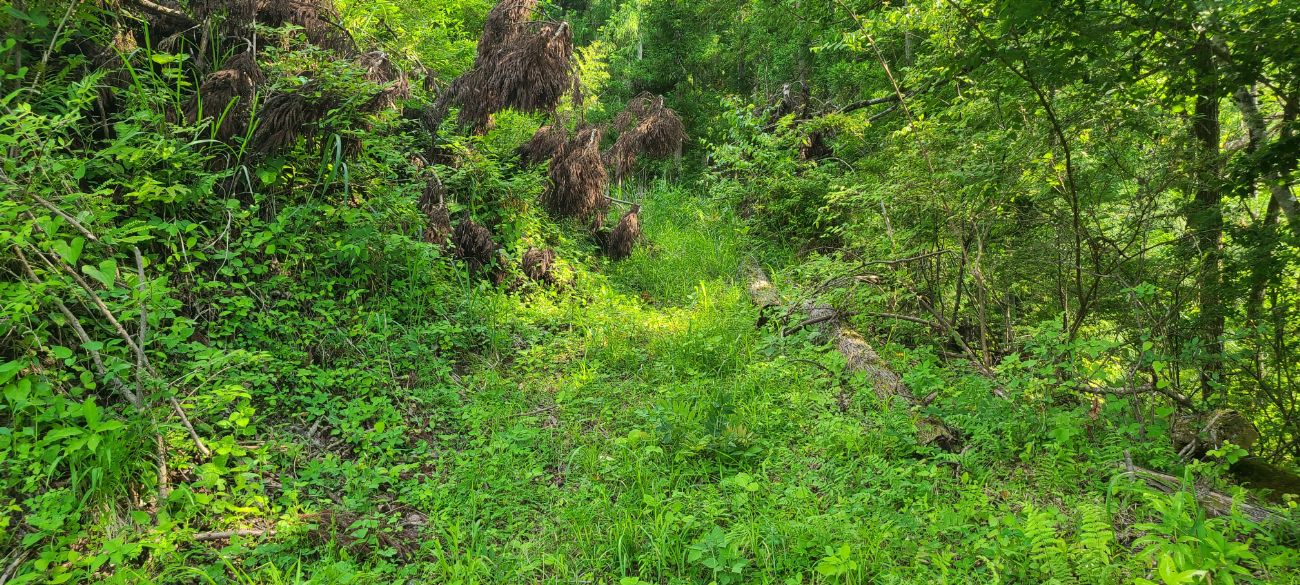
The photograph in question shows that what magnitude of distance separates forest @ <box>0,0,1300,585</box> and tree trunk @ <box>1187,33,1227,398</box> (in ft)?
0.09

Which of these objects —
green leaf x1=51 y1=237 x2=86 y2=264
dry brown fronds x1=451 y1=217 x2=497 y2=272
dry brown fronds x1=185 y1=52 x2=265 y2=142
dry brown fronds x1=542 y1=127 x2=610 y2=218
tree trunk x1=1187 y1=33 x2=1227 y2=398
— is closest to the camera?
green leaf x1=51 y1=237 x2=86 y2=264

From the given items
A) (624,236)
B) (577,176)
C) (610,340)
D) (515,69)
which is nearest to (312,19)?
(515,69)

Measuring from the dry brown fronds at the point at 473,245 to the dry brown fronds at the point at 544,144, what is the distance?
1.27 metres

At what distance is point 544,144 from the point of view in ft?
19.1

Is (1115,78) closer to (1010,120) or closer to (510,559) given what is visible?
(1010,120)

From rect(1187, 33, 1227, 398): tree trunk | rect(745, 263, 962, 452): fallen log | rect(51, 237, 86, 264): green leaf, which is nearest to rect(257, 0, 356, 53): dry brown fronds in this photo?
rect(51, 237, 86, 264): green leaf

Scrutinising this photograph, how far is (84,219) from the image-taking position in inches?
97.2

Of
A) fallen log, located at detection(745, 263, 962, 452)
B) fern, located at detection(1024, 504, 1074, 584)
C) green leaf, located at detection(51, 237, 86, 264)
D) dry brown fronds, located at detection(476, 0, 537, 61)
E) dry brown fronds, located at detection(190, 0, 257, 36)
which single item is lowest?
fallen log, located at detection(745, 263, 962, 452)

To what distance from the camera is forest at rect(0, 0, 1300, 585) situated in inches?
87.3

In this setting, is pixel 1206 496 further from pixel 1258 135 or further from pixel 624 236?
pixel 624 236

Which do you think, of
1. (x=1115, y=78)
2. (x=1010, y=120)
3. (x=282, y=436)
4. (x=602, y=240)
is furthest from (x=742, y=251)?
(x=282, y=436)

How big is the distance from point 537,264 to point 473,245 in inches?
23.0

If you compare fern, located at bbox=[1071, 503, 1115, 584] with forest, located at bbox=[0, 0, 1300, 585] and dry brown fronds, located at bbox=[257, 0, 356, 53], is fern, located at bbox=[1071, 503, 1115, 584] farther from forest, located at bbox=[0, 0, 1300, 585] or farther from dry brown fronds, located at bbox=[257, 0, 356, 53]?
dry brown fronds, located at bbox=[257, 0, 356, 53]

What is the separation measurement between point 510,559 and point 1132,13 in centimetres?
337
